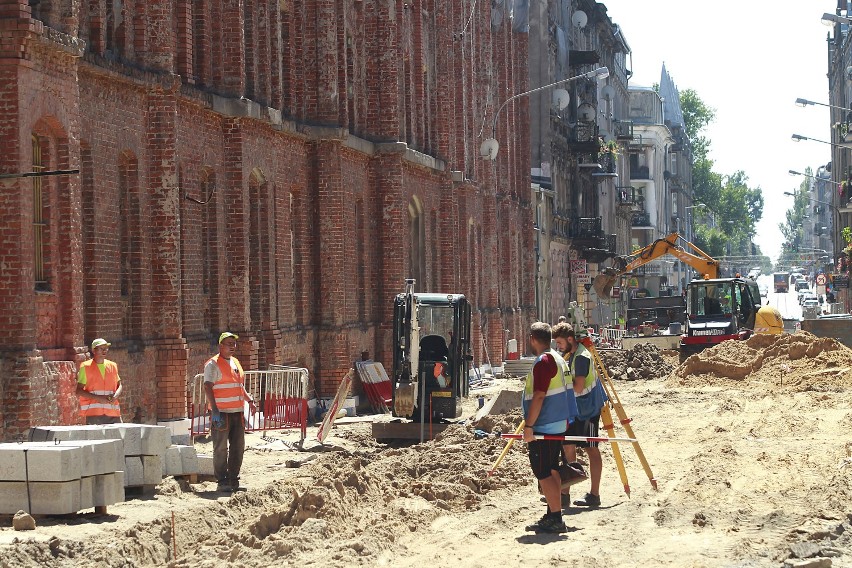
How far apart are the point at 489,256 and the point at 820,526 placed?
35.6m

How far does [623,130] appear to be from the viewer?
9500cm

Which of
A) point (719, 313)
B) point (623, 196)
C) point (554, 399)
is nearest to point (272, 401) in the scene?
point (554, 399)

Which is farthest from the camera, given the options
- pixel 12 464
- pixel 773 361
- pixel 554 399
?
pixel 773 361

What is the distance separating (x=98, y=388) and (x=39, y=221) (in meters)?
2.49

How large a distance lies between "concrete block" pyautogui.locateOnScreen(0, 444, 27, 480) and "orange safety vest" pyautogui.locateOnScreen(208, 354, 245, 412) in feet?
10.7

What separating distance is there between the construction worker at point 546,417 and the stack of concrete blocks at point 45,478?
3.95 m

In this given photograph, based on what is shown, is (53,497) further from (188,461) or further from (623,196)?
(623,196)

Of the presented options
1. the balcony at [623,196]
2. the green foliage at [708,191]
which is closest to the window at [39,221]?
the balcony at [623,196]

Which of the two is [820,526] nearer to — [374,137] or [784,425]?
[784,425]

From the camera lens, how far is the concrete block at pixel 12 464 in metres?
13.5

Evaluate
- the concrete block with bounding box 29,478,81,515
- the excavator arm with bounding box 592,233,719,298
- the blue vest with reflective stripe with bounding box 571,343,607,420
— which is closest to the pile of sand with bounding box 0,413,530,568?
the concrete block with bounding box 29,478,81,515

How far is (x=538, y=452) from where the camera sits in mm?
13617

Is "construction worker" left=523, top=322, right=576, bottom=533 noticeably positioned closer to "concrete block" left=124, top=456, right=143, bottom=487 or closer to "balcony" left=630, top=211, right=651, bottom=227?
"concrete block" left=124, top=456, right=143, bottom=487

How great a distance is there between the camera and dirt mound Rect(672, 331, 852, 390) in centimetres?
3566
